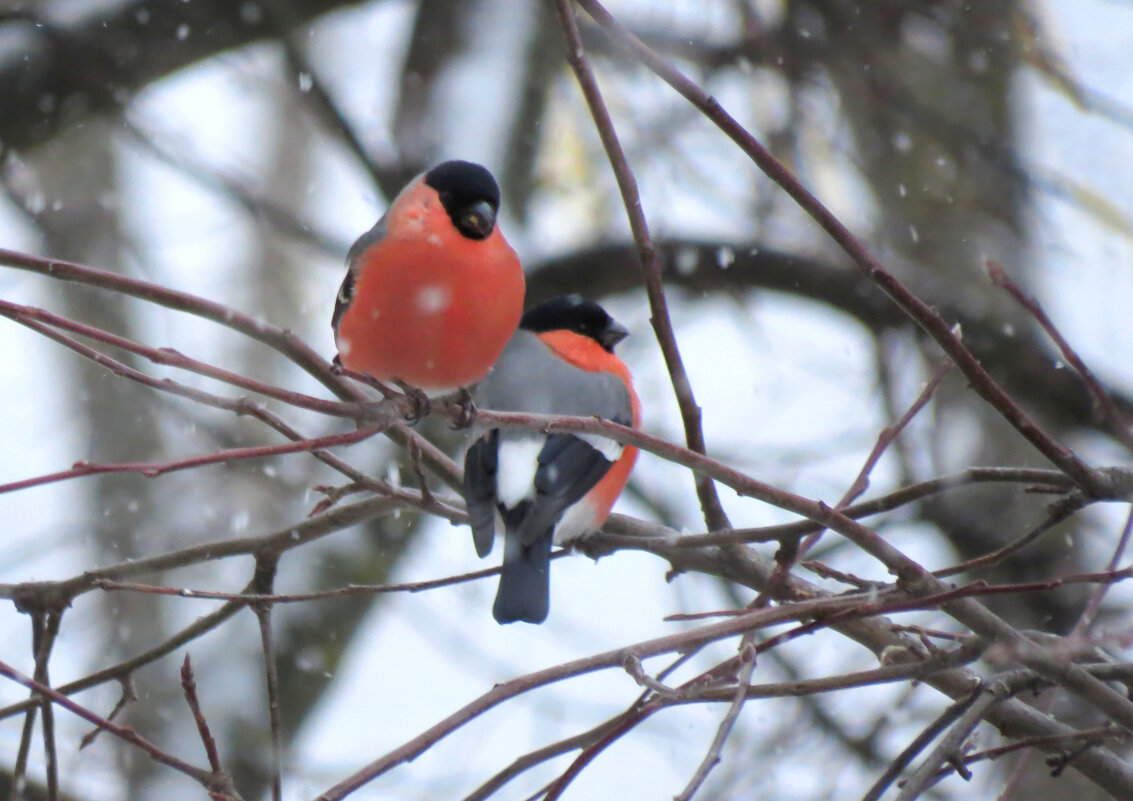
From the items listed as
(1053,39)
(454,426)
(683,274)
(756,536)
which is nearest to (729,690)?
(756,536)

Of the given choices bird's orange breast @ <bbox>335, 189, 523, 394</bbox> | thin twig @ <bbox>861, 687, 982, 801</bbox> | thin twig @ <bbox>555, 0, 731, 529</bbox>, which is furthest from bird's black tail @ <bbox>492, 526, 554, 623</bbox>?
thin twig @ <bbox>861, 687, 982, 801</bbox>

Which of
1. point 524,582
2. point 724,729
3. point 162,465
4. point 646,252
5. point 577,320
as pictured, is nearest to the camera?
point 162,465

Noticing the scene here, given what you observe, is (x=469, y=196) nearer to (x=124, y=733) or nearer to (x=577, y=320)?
(x=577, y=320)

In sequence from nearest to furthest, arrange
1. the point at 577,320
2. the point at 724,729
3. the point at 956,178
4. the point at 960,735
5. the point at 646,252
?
the point at 724,729, the point at 960,735, the point at 646,252, the point at 577,320, the point at 956,178

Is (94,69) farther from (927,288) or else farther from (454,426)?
(454,426)

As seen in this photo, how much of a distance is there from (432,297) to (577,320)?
113 centimetres

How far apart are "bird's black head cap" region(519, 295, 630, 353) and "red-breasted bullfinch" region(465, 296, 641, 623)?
8 centimetres

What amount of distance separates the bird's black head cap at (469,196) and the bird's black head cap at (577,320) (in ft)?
2.68

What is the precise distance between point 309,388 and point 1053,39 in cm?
422

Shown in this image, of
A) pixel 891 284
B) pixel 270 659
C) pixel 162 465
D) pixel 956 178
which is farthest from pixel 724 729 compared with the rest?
pixel 956 178

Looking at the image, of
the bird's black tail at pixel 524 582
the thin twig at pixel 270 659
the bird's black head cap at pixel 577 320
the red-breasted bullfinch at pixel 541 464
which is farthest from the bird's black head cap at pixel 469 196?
the thin twig at pixel 270 659

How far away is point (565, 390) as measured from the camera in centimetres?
335

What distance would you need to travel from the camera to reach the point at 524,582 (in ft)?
9.07

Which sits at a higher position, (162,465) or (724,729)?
(162,465)
